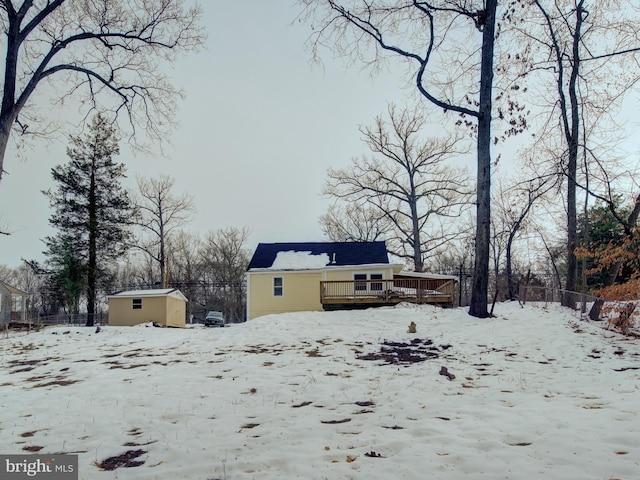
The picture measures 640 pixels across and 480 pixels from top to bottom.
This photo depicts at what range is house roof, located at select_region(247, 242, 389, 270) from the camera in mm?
19953

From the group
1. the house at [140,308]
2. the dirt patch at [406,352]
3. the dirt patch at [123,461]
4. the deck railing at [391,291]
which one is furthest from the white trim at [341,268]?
the dirt patch at [123,461]

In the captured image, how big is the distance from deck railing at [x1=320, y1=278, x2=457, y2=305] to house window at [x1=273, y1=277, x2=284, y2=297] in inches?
131

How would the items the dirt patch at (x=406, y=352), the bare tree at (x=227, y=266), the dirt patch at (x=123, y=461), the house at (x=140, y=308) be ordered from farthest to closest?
the bare tree at (x=227, y=266) → the house at (x=140, y=308) → the dirt patch at (x=406, y=352) → the dirt patch at (x=123, y=461)

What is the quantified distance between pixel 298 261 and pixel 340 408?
16084mm

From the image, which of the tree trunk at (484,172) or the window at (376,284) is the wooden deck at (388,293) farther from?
the tree trunk at (484,172)

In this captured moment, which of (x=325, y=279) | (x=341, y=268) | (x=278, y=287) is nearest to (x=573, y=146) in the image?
(x=341, y=268)

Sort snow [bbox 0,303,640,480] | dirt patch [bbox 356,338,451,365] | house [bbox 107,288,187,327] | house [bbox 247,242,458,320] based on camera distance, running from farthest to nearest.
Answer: house [bbox 107,288,187,327] → house [bbox 247,242,458,320] → dirt patch [bbox 356,338,451,365] → snow [bbox 0,303,640,480]

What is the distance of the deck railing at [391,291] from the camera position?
15.7 metres

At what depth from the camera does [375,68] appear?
39.0 ft

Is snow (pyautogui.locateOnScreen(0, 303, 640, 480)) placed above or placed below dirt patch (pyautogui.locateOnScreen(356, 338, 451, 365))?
above

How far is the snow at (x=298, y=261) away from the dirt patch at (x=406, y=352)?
11345mm

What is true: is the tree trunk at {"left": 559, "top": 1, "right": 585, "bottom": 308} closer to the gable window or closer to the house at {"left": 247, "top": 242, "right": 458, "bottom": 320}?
the house at {"left": 247, "top": 242, "right": 458, "bottom": 320}

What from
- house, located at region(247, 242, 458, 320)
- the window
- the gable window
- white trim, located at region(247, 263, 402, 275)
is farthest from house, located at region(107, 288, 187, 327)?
the window

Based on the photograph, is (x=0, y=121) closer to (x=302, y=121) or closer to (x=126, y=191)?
(x=302, y=121)
